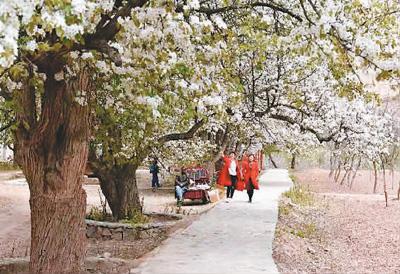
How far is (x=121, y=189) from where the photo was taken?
1398 cm

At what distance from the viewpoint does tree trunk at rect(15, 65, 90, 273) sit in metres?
7.84

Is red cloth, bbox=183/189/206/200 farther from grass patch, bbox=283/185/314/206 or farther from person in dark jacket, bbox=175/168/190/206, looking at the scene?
grass patch, bbox=283/185/314/206

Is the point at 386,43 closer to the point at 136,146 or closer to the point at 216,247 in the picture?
the point at 216,247

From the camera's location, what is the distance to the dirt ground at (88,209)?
11.9m

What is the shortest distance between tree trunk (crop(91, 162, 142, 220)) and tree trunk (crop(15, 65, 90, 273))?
222 inches

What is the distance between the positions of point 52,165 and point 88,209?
11.6 metres

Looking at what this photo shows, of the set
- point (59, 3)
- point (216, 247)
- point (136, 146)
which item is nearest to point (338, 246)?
point (216, 247)

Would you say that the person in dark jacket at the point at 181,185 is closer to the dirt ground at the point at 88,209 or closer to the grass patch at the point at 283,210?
the dirt ground at the point at 88,209

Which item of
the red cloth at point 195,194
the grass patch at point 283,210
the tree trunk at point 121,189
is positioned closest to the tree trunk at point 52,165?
the tree trunk at point 121,189

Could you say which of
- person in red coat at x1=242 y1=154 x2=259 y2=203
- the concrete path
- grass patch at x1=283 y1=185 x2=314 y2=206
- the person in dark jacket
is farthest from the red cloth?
the concrete path

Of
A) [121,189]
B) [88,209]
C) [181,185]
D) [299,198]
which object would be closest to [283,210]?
[181,185]

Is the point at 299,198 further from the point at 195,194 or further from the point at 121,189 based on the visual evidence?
the point at 121,189

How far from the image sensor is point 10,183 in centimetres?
3097

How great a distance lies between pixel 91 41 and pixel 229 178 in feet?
40.5
